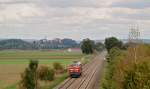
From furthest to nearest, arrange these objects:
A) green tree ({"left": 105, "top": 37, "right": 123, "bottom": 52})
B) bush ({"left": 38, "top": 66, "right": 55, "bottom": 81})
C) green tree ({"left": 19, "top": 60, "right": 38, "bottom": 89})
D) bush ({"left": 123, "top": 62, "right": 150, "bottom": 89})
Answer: green tree ({"left": 105, "top": 37, "right": 123, "bottom": 52}) < bush ({"left": 38, "top": 66, "right": 55, "bottom": 81}) < green tree ({"left": 19, "top": 60, "right": 38, "bottom": 89}) < bush ({"left": 123, "top": 62, "right": 150, "bottom": 89})

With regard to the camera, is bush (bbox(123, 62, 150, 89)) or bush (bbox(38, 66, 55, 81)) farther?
bush (bbox(38, 66, 55, 81))

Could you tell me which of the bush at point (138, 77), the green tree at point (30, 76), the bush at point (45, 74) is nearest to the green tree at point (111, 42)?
the bush at point (45, 74)

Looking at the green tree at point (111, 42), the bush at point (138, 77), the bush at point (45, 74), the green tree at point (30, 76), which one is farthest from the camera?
the green tree at point (111, 42)

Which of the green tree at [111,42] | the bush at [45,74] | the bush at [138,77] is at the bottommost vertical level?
the bush at [45,74]

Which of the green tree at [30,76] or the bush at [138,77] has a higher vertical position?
the bush at [138,77]

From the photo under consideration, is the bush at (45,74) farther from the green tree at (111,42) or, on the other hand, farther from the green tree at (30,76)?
the green tree at (111,42)

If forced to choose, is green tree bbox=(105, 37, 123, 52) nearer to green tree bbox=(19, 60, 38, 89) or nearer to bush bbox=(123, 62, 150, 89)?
green tree bbox=(19, 60, 38, 89)

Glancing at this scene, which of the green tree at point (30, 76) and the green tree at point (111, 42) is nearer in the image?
the green tree at point (30, 76)

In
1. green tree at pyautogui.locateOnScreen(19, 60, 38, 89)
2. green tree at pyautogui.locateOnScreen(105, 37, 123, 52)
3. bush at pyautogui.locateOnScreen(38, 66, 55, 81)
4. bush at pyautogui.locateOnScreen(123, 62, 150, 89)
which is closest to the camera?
bush at pyautogui.locateOnScreen(123, 62, 150, 89)

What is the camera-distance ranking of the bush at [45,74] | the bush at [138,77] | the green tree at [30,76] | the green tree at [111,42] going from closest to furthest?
the bush at [138,77]
the green tree at [30,76]
the bush at [45,74]
the green tree at [111,42]

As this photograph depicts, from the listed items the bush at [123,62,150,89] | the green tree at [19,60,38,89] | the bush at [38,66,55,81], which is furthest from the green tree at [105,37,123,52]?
the bush at [123,62,150,89]

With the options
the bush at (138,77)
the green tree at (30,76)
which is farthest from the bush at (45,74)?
the bush at (138,77)

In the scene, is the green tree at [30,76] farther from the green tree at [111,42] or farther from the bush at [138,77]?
the green tree at [111,42]

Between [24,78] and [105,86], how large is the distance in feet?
53.4
